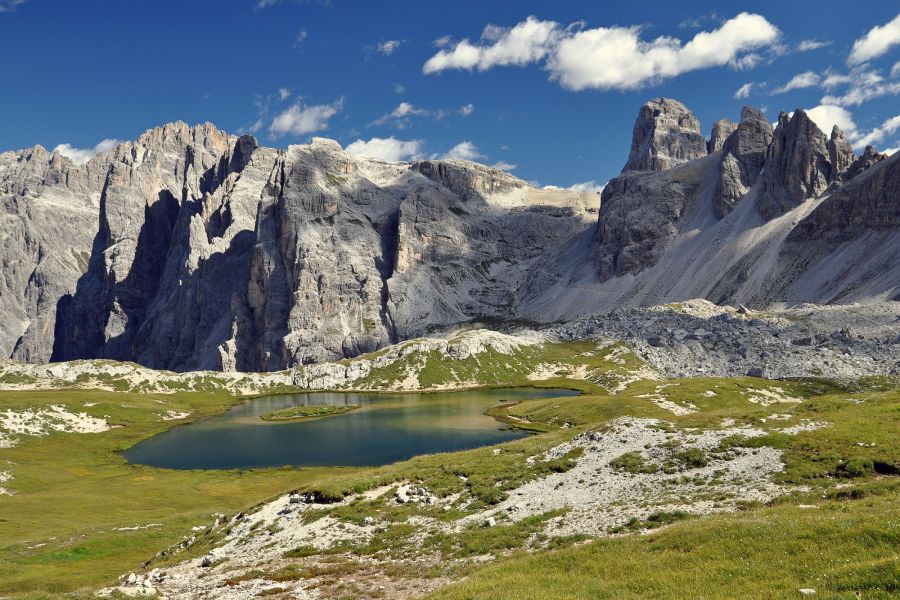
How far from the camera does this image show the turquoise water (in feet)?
337

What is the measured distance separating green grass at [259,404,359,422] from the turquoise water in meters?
3.62

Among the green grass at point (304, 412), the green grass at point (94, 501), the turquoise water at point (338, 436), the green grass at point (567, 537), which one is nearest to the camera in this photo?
the green grass at point (567, 537)

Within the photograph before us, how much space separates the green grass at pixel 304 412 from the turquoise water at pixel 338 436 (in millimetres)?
3617

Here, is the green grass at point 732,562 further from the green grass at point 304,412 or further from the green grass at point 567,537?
the green grass at point 304,412

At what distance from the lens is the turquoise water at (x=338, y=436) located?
102812 mm

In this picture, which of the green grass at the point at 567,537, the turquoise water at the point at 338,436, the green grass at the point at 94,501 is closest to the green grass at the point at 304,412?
the turquoise water at the point at 338,436

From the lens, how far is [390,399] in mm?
181500

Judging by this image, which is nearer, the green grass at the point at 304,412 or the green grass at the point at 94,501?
the green grass at the point at 94,501

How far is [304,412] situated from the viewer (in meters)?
158

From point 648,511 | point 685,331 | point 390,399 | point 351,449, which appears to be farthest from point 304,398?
point 648,511

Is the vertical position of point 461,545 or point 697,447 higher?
point 697,447

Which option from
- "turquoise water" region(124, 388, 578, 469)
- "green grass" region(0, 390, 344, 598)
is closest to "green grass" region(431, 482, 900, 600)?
"green grass" region(0, 390, 344, 598)

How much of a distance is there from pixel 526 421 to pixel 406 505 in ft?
294

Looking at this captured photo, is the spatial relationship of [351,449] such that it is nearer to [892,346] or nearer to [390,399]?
[390,399]
